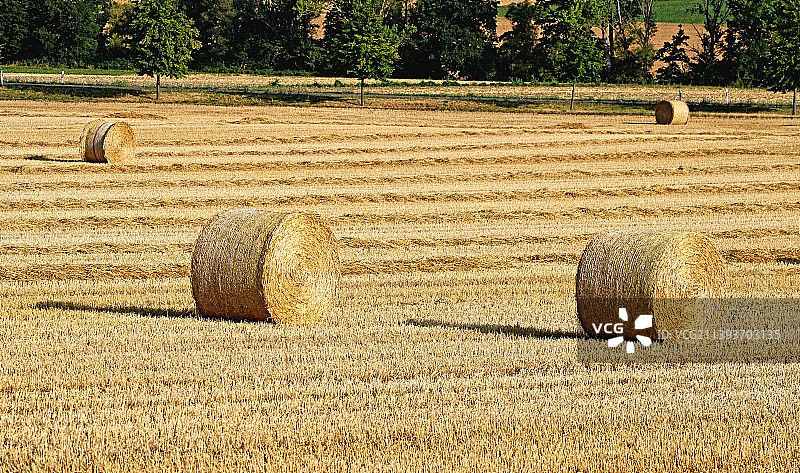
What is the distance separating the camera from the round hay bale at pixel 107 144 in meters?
28.3

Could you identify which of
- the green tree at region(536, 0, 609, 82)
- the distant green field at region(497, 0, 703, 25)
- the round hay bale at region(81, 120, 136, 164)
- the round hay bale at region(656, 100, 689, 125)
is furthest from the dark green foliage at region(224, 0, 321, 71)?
the round hay bale at region(81, 120, 136, 164)

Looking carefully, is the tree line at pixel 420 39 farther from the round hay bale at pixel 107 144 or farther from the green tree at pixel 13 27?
the round hay bale at pixel 107 144

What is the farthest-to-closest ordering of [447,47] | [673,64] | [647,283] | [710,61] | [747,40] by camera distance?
1. [447,47]
2. [673,64]
3. [710,61]
4. [747,40]
5. [647,283]

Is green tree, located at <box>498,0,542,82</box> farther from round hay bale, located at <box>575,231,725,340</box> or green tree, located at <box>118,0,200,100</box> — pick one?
round hay bale, located at <box>575,231,725,340</box>

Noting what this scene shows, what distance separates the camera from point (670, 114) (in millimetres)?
43500

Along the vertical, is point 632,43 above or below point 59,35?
above

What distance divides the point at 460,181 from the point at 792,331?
1565 cm

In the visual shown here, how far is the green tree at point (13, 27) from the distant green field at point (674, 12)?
145 feet

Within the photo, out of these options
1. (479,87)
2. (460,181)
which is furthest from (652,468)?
(479,87)

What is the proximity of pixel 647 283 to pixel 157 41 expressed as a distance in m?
50.8

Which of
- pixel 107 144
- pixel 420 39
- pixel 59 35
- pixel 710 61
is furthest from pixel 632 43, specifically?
pixel 107 144

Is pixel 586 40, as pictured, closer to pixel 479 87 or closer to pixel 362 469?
pixel 479 87

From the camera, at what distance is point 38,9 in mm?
90375

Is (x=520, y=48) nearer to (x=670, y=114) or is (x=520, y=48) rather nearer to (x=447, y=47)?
(x=447, y=47)
